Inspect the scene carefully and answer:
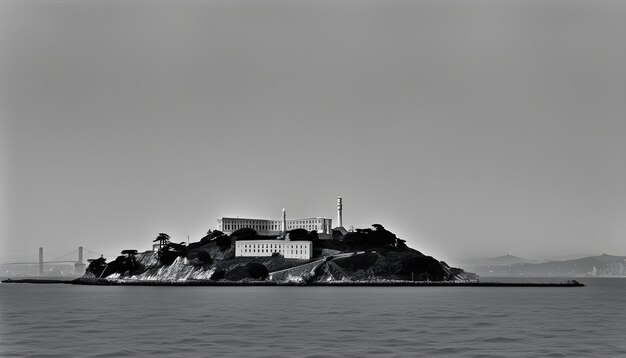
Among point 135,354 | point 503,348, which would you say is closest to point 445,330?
point 503,348

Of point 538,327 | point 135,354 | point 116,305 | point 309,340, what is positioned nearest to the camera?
point 135,354

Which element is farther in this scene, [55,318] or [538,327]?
[55,318]

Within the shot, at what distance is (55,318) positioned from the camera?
86875mm

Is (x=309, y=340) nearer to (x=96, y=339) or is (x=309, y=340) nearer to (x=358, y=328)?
(x=358, y=328)

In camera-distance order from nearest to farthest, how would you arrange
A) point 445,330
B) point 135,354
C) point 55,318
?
point 135,354
point 445,330
point 55,318

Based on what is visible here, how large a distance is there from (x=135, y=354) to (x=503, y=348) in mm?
28284

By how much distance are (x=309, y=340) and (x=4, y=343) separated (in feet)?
82.7

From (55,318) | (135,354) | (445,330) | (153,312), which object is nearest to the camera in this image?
(135,354)

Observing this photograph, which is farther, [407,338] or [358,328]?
[358,328]

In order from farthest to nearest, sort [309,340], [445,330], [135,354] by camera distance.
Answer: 1. [445,330]
2. [309,340]
3. [135,354]

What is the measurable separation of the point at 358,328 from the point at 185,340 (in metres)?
19.3

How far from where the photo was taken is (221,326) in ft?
250

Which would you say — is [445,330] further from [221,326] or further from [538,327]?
[221,326]

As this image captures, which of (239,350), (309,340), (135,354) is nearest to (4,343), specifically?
(135,354)
